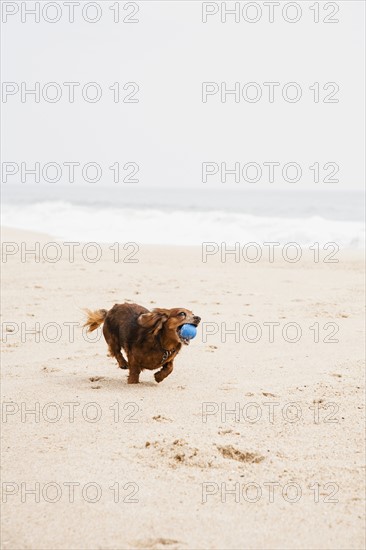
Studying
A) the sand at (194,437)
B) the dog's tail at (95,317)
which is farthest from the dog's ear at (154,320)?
the dog's tail at (95,317)

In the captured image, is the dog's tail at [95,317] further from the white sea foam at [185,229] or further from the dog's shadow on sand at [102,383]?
the white sea foam at [185,229]

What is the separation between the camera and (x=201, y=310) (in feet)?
28.5

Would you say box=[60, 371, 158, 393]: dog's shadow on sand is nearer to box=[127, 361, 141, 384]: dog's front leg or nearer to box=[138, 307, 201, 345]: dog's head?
box=[127, 361, 141, 384]: dog's front leg

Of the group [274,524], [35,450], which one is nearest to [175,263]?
[35,450]

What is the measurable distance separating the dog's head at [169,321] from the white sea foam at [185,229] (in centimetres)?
1354

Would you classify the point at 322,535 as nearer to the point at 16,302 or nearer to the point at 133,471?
the point at 133,471

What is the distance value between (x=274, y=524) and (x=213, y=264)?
9.61m

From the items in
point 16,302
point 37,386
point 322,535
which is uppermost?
point 16,302

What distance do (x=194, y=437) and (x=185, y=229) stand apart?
61.6 ft

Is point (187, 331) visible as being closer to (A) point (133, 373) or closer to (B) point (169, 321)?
(B) point (169, 321)

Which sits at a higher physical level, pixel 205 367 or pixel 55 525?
pixel 205 367

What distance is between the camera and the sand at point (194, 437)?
3365mm

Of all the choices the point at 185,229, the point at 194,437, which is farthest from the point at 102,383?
the point at 185,229

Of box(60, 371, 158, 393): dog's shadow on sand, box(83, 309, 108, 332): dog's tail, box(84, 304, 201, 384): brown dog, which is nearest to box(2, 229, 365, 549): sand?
box(60, 371, 158, 393): dog's shadow on sand
